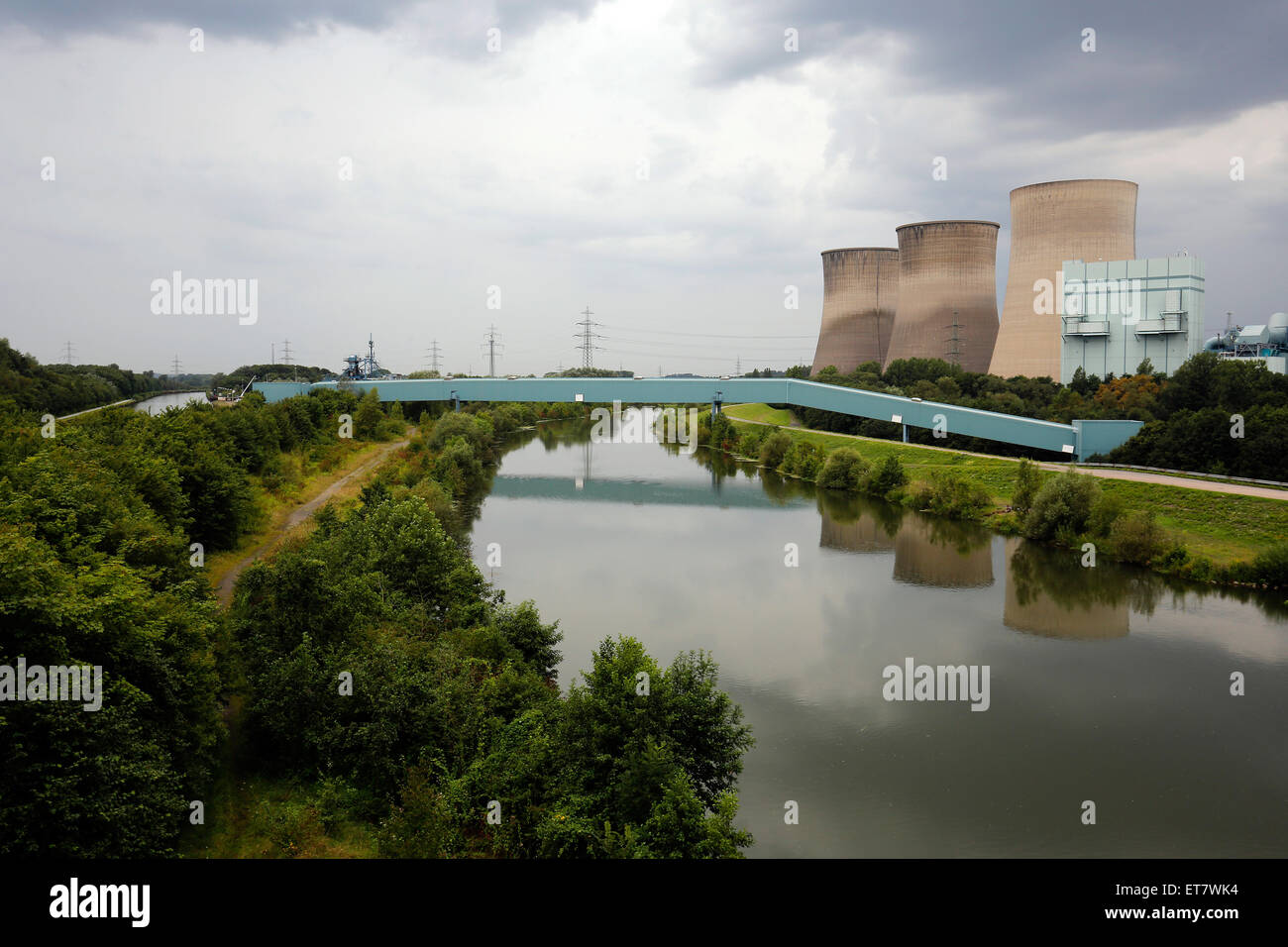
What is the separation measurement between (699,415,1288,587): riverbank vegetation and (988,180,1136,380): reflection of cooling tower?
635cm

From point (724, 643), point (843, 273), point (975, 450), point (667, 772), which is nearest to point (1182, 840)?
point (667, 772)

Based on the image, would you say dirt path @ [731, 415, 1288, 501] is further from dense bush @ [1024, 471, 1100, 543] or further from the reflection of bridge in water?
the reflection of bridge in water

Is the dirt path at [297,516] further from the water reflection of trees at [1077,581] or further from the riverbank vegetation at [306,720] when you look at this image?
the water reflection of trees at [1077,581]

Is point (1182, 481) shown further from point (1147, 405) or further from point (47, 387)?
point (47, 387)

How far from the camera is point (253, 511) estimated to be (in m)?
14.2

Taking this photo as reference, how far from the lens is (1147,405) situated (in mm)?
24656

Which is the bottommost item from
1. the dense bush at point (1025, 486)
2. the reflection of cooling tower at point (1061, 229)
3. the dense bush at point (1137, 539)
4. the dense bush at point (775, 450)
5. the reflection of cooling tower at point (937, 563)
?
the reflection of cooling tower at point (937, 563)

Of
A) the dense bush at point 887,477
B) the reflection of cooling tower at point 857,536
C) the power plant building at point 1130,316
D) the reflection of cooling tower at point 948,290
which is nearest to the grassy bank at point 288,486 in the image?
the reflection of cooling tower at point 857,536

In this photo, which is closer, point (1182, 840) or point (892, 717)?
point (1182, 840)

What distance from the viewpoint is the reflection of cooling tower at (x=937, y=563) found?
1415 centimetres

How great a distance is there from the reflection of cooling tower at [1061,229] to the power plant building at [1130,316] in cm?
136

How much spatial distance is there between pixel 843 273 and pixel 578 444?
13411 mm

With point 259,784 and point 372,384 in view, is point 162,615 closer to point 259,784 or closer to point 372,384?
point 259,784

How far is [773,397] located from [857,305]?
743 centimetres
